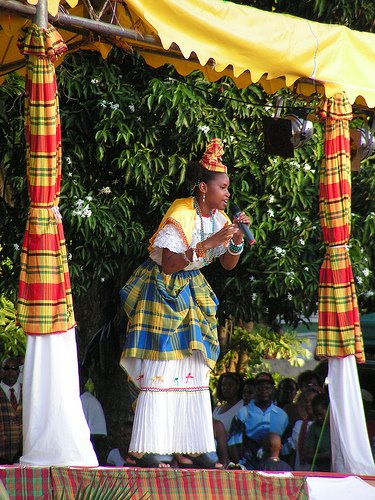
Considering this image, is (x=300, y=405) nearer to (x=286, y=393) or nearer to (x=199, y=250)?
(x=286, y=393)

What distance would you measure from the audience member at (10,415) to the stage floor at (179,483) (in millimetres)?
2865

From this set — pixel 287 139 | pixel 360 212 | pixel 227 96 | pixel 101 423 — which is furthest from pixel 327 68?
pixel 101 423

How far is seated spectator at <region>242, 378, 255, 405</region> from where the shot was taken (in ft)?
28.1

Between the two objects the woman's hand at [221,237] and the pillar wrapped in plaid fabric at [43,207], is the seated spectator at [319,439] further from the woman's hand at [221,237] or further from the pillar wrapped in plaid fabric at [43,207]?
the pillar wrapped in plaid fabric at [43,207]

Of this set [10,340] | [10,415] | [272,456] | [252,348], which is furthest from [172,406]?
[252,348]

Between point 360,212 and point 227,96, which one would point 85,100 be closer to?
point 227,96

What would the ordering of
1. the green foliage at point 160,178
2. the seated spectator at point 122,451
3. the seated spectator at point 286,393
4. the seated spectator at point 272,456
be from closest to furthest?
the seated spectator at point 272,456 → the seated spectator at point 122,451 → the green foliage at point 160,178 → the seated spectator at point 286,393

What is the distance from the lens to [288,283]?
334 inches

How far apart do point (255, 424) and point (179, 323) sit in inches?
69.9

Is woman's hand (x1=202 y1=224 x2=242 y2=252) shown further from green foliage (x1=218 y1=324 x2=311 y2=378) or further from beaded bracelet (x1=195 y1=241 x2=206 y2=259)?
green foliage (x1=218 y1=324 x2=311 y2=378)

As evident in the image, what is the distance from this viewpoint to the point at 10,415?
8461mm

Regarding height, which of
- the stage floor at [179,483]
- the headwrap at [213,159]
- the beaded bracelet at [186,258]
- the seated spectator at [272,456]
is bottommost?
the stage floor at [179,483]

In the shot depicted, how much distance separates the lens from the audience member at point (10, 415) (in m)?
8.32

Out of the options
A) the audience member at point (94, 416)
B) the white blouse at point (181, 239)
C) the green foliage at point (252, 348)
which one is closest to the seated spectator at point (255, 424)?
the audience member at point (94, 416)
